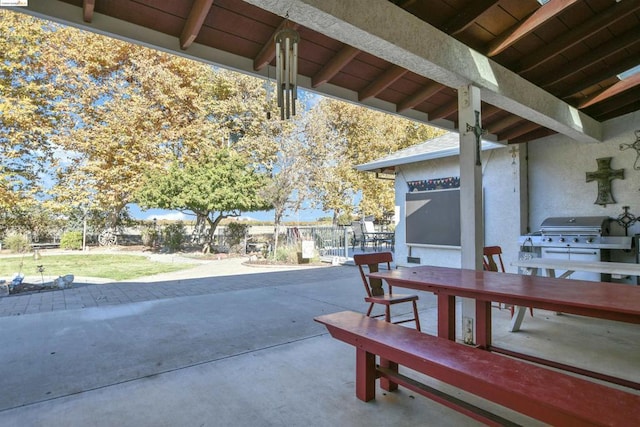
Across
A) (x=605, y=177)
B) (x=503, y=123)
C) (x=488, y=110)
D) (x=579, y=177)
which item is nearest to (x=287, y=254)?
(x=503, y=123)

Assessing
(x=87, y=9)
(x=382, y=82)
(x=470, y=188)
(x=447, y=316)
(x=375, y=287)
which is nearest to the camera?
(x=87, y=9)

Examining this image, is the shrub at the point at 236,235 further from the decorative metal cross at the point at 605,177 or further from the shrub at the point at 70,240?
the decorative metal cross at the point at 605,177

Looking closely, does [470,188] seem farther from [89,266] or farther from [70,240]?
[70,240]

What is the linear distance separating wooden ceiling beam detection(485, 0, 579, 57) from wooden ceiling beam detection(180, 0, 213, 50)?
2763 millimetres

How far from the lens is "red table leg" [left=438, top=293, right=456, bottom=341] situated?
2904 millimetres

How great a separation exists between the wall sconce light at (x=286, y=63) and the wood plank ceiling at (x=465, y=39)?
46 centimetres

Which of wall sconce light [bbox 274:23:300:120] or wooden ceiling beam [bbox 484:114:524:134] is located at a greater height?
wooden ceiling beam [bbox 484:114:524:134]

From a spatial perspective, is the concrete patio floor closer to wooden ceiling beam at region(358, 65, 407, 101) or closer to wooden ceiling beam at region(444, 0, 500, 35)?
wooden ceiling beam at region(358, 65, 407, 101)

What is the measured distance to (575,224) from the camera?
219 inches

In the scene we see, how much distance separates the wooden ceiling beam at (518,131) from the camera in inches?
229

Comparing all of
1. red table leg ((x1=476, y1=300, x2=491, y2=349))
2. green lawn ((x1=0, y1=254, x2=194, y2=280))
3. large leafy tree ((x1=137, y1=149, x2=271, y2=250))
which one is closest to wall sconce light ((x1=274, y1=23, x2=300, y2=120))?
red table leg ((x1=476, y1=300, x2=491, y2=349))

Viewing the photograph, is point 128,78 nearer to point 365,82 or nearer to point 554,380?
point 365,82

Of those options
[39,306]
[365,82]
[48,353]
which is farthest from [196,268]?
[365,82]

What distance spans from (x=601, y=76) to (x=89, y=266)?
434 inches
